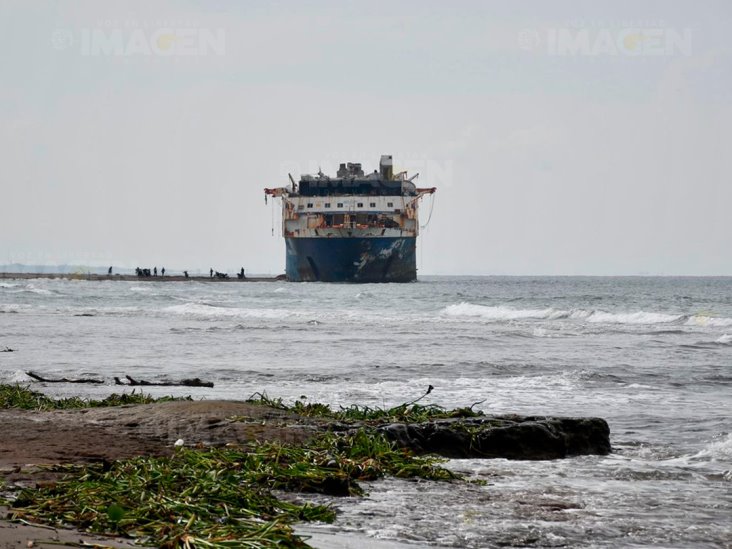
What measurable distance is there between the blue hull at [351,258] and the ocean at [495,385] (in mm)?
44802

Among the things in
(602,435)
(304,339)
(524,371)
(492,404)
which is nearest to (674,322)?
(304,339)

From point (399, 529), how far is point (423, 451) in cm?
278

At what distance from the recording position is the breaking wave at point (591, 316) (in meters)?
43.1

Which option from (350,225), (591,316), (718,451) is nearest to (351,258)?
(350,225)

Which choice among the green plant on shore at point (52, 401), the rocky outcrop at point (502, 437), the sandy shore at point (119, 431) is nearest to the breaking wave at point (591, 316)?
the rocky outcrop at point (502, 437)

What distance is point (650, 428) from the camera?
460 inches

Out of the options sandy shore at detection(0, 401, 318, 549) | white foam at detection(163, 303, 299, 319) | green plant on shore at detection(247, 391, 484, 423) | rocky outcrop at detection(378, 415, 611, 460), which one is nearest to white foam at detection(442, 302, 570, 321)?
white foam at detection(163, 303, 299, 319)

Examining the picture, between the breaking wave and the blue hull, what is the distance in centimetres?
3652

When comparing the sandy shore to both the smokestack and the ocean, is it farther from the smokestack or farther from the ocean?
the smokestack

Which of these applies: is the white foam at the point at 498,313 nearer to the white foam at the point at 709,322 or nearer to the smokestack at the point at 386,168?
the white foam at the point at 709,322

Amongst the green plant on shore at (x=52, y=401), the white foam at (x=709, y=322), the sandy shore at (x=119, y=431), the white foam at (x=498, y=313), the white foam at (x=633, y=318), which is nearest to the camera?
the sandy shore at (x=119, y=431)

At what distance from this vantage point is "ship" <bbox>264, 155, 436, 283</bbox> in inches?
3570

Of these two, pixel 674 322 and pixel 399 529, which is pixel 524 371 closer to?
pixel 399 529

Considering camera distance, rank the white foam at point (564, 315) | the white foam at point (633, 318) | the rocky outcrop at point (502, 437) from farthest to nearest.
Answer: the white foam at point (564, 315) → the white foam at point (633, 318) → the rocky outcrop at point (502, 437)
